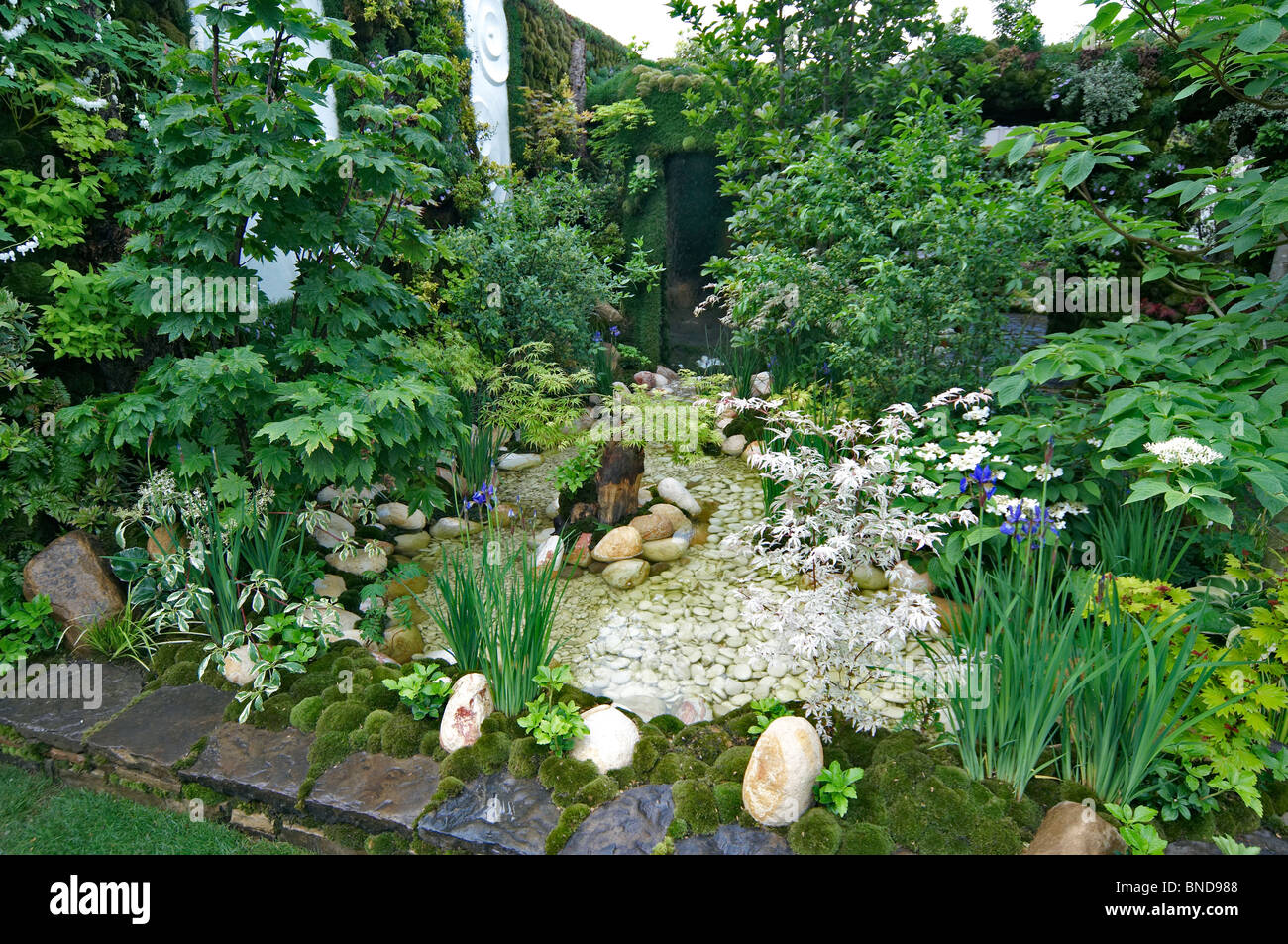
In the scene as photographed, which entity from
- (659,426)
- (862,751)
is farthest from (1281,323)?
(659,426)

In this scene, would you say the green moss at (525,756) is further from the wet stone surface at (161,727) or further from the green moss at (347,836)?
the wet stone surface at (161,727)

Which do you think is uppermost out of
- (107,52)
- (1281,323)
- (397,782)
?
(107,52)

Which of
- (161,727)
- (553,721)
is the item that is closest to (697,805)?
(553,721)

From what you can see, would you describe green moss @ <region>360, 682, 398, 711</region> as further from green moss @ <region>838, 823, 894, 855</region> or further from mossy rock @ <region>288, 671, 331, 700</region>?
green moss @ <region>838, 823, 894, 855</region>

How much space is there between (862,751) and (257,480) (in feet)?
10.2

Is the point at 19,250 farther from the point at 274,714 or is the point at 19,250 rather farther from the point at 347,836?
the point at 347,836

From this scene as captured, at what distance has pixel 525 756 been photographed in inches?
86.4

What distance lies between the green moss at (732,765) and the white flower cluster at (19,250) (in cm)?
365

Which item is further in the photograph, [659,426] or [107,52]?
[659,426]

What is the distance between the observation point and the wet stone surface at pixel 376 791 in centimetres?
207

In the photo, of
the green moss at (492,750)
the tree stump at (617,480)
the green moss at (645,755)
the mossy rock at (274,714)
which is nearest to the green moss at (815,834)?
the green moss at (645,755)
